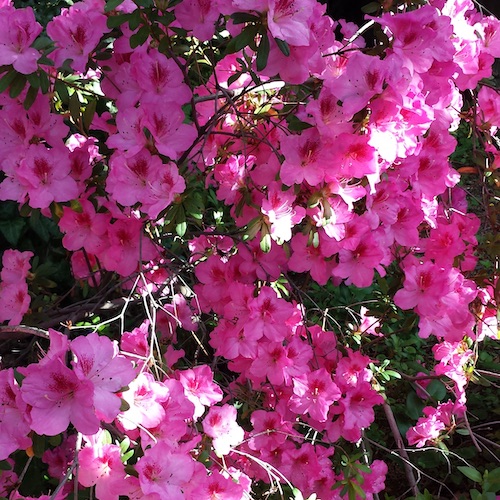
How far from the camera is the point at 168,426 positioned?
121 cm

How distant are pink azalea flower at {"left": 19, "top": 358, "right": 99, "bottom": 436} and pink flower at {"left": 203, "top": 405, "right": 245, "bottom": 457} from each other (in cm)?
53

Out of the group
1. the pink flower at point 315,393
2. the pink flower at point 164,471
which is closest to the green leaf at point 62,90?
the pink flower at point 164,471

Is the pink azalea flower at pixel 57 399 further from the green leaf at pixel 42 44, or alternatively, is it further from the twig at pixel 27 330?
the green leaf at pixel 42 44

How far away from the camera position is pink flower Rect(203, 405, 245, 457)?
4.78 feet

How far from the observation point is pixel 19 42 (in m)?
1.21

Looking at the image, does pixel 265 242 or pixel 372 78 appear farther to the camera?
pixel 265 242

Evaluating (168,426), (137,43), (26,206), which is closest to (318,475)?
(168,426)

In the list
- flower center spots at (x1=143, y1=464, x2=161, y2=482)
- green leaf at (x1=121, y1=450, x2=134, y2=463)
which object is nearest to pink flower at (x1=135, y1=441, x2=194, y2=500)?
flower center spots at (x1=143, y1=464, x2=161, y2=482)

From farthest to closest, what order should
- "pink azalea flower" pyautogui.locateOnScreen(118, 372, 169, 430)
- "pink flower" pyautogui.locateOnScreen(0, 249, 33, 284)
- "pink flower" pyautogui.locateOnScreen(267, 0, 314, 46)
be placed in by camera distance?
"pink flower" pyautogui.locateOnScreen(0, 249, 33, 284) < "pink azalea flower" pyautogui.locateOnScreen(118, 372, 169, 430) < "pink flower" pyautogui.locateOnScreen(267, 0, 314, 46)

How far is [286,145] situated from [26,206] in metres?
0.61

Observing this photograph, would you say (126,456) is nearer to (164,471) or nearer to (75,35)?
(164,471)

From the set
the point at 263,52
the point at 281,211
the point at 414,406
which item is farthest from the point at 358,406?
the point at 263,52

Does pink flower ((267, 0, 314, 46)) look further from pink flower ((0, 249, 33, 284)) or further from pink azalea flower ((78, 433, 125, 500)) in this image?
pink flower ((0, 249, 33, 284))

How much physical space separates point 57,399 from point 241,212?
0.66 m
